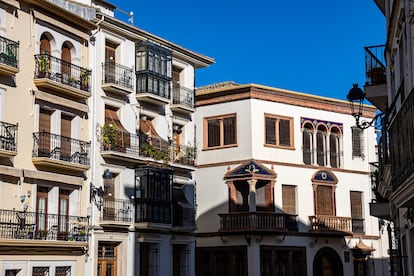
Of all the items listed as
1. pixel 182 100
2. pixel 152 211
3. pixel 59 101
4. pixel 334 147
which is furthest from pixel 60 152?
pixel 334 147

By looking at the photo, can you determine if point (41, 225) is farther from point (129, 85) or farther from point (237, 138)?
point (237, 138)

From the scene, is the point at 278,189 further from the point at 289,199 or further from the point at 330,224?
the point at 330,224

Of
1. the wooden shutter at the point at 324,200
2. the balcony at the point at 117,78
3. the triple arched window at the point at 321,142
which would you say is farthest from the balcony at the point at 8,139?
the wooden shutter at the point at 324,200

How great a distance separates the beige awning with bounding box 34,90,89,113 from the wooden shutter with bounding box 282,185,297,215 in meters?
12.8

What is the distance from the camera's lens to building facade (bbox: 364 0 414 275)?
11.0 metres

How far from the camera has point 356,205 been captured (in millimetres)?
39000

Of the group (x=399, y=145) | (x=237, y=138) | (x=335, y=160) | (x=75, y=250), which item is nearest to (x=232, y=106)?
(x=237, y=138)

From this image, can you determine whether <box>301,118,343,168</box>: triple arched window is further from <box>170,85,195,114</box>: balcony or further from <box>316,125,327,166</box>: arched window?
<box>170,85,195,114</box>: balcony

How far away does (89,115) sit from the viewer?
2762 centimetres

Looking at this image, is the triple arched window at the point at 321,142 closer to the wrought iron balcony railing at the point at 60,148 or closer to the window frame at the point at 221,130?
the window frame at the point at 221,130

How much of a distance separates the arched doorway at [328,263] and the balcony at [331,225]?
3.66 feet

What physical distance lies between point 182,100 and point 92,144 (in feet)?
21.6

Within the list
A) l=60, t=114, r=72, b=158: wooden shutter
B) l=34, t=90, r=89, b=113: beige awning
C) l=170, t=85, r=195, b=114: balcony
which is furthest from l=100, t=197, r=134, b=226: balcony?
l=170, t=85, r=195, b=114: balcony

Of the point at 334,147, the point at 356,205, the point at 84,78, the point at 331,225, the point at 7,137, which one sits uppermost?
the point at 84,78
